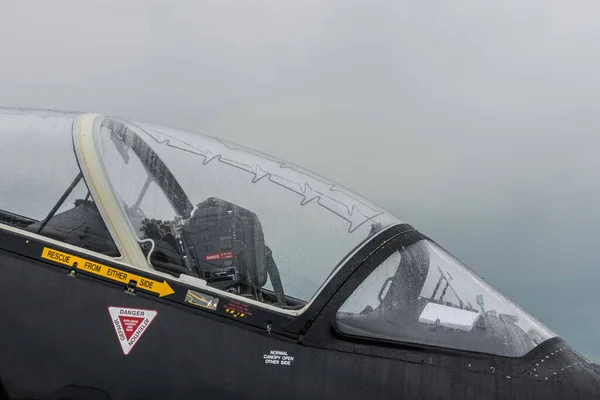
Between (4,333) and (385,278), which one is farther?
(385,278)

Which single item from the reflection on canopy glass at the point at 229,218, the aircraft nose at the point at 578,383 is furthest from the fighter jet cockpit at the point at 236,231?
the aircraft nose at the point at 578,383

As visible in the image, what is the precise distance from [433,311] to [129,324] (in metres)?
2.11

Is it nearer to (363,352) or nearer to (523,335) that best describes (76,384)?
(363,352)

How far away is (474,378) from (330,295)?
1.09 metres

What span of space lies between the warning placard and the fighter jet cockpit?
34cm

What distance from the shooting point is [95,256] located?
4387mm

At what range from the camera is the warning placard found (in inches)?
161

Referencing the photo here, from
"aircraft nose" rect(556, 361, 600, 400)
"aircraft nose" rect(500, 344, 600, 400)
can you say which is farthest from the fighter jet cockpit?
"aircraft nose" rect(556, 361, 600, 400)

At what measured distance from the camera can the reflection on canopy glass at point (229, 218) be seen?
4.62 m

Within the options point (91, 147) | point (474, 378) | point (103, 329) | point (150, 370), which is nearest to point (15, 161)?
point (91, 147)

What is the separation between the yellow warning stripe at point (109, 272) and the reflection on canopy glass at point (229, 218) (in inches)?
6.7

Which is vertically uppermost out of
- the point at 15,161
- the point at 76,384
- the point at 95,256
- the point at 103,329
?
the point at 15,161

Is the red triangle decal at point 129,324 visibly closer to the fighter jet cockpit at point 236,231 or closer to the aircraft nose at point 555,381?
the fighter jet cockpit at point 236,231

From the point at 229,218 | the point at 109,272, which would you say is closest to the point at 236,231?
the point at 229,218
